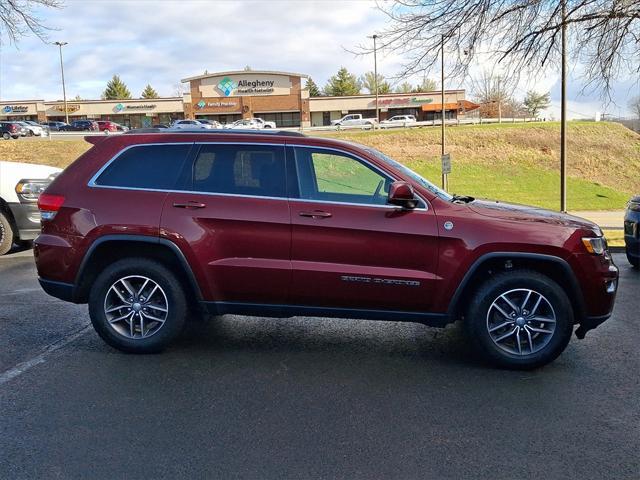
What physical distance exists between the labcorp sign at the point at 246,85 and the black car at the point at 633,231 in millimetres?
60637

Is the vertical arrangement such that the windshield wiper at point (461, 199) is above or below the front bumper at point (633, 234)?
above

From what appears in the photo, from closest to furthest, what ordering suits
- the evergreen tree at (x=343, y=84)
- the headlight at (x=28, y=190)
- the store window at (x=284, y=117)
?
the headlight at (x=28, y=190) → the store window at (x=284, y=117) → the evergreen tree at (x=343, y=84)

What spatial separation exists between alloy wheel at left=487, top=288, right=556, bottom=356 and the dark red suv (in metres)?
0.01

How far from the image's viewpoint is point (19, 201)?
30.3 feet

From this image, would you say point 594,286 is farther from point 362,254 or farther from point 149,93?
point 149,93

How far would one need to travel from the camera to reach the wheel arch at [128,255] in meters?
4.74

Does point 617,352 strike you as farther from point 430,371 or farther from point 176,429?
point 176,429

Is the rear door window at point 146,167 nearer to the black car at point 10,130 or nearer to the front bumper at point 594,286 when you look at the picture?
the front bumper at point 594,286

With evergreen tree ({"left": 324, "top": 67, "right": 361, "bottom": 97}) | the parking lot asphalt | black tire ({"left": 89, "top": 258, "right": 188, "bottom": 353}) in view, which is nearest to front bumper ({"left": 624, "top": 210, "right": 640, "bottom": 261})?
the parking lot asphalt

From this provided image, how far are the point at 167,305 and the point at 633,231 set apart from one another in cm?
707

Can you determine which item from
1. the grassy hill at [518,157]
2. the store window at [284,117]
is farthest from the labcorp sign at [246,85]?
the grassy hill at [518,157]

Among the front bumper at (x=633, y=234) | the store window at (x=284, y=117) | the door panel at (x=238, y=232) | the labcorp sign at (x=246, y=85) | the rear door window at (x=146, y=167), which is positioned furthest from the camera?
the store window at (x=284, y=117)

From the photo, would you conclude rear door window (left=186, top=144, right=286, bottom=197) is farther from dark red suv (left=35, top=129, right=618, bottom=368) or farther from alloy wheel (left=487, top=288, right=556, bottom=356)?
alloy wheel (left=487, top=288, right=556, bottom=356)

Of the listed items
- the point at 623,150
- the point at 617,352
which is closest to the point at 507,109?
the point at 623,150
